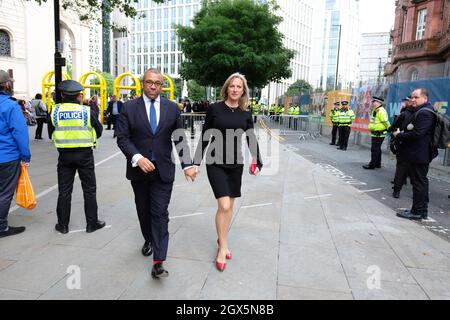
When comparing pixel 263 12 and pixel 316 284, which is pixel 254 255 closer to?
pixel 316 284

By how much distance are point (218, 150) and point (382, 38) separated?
329 ft

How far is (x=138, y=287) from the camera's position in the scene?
3.18 m

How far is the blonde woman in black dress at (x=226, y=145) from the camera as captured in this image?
3.58 m

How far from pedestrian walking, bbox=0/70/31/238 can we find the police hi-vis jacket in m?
0.37

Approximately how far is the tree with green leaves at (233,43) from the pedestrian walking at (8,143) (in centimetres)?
1691

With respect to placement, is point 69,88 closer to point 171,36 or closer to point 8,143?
point 8,143

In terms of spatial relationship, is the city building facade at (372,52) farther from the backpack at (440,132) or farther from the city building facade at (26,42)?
the backpack at (440,132)

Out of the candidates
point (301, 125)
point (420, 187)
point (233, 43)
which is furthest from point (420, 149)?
point (301, 125)

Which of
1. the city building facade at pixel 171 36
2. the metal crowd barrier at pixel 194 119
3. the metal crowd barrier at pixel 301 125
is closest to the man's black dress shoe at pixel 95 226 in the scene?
the metal crowd barrier at pixel 194 119

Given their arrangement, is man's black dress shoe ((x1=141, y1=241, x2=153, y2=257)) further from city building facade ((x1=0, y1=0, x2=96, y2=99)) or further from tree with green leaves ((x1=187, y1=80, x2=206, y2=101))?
tree with green leaves ((x1=187, y1=80, x2=206, y2=101))

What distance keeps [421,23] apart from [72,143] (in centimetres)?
3263

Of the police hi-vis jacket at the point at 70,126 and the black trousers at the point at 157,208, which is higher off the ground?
the police hi-vis jacket at the point at 70,126

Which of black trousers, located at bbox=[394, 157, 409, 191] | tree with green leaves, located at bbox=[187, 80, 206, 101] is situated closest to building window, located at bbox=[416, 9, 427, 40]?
black trousers, located at bbox=[394, 157, 409, 191]
